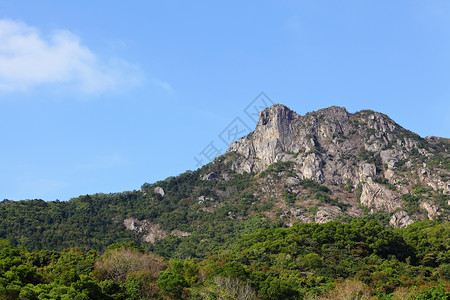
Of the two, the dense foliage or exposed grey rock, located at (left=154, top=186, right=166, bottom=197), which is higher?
exposed grey rock, located at (left=154, top=186, right=166, bottom=197)

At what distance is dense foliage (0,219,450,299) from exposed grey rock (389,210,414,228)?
68.8ft

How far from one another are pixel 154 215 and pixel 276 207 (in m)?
37.0

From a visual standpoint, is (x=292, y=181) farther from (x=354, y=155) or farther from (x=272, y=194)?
(x=354, y=155)

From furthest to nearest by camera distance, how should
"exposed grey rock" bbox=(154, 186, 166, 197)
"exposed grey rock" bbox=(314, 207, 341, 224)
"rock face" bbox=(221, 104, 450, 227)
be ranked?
1. "exposed grey rock" bbox=(154, 186, 166, 197)
2. "rock face" bbox=(221, 104, 450, 227)
3. "exposed grey rock" bbox=(314, 207, 341, 224)

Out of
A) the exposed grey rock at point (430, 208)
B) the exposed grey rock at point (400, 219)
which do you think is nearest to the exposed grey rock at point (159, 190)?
the exposed grey rock at point (400, 219)

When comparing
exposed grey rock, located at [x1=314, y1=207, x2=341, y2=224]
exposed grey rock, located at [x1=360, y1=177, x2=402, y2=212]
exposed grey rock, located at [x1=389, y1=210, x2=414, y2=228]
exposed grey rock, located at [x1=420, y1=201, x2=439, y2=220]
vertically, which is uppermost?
exposed grey rock, located at [x1=314, y1=207, x2=341, y2=224]

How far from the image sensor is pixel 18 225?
122 m

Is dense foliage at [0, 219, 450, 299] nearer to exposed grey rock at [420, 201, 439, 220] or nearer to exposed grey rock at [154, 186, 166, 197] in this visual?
exposed grey rock at [420, 201, 439, 220]

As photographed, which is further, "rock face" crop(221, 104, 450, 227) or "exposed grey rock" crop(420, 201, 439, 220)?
"rock face" crop(221, 104, 450, 227)

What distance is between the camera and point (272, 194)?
144m

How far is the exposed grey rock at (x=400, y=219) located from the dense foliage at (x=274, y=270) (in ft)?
68.8

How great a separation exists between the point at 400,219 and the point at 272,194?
3779 cm

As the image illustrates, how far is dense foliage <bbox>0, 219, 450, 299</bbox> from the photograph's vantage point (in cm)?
5422

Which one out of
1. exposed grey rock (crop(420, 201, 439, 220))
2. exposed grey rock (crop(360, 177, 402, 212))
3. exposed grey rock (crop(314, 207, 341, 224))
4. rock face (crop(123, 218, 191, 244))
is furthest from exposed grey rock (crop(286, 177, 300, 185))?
exposed grey rock (crop(420, 201, 439, 220))
